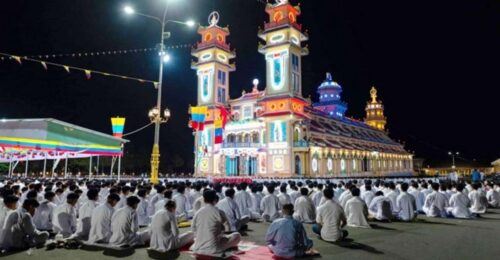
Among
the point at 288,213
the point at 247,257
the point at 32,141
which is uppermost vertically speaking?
the point at 32,141

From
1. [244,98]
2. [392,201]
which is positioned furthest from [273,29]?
[392,201]

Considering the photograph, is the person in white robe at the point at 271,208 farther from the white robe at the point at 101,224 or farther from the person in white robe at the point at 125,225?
the white robe at the point at 101,224

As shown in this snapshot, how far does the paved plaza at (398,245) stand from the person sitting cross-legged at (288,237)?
0.47 m

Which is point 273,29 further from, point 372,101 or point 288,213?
point 372,101

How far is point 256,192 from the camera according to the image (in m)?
11.9

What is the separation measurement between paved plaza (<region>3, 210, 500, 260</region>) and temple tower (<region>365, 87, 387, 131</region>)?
2782 inches

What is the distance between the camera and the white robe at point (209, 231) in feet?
Answer: 19.6

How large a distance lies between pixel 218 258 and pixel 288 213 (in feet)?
4.72

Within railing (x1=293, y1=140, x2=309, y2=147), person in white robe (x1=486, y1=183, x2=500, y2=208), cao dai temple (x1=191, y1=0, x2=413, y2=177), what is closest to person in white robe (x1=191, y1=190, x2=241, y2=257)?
person in white robe (x1=486, y1=183, x2=500, y2=208)

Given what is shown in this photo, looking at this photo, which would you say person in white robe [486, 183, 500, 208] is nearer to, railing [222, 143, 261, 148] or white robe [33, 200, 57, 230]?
white robe [33, 200, 57, 230]

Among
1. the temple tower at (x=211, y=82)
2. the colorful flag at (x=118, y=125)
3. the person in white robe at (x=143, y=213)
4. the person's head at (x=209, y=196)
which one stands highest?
the temple tower at (x=211, y=82)

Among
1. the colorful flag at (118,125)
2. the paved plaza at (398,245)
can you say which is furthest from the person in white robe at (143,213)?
the colorful flag at (118,125)

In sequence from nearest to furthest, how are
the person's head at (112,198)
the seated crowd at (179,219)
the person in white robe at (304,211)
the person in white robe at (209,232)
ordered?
the person in white robe at (209,232), the seated crowd at (179,219), the person's head at (112,198), the person in white robe at (304,211)

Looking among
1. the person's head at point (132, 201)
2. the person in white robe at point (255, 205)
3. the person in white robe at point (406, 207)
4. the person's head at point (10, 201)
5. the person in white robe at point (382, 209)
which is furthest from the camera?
the person in white robe at point (255, 205)
